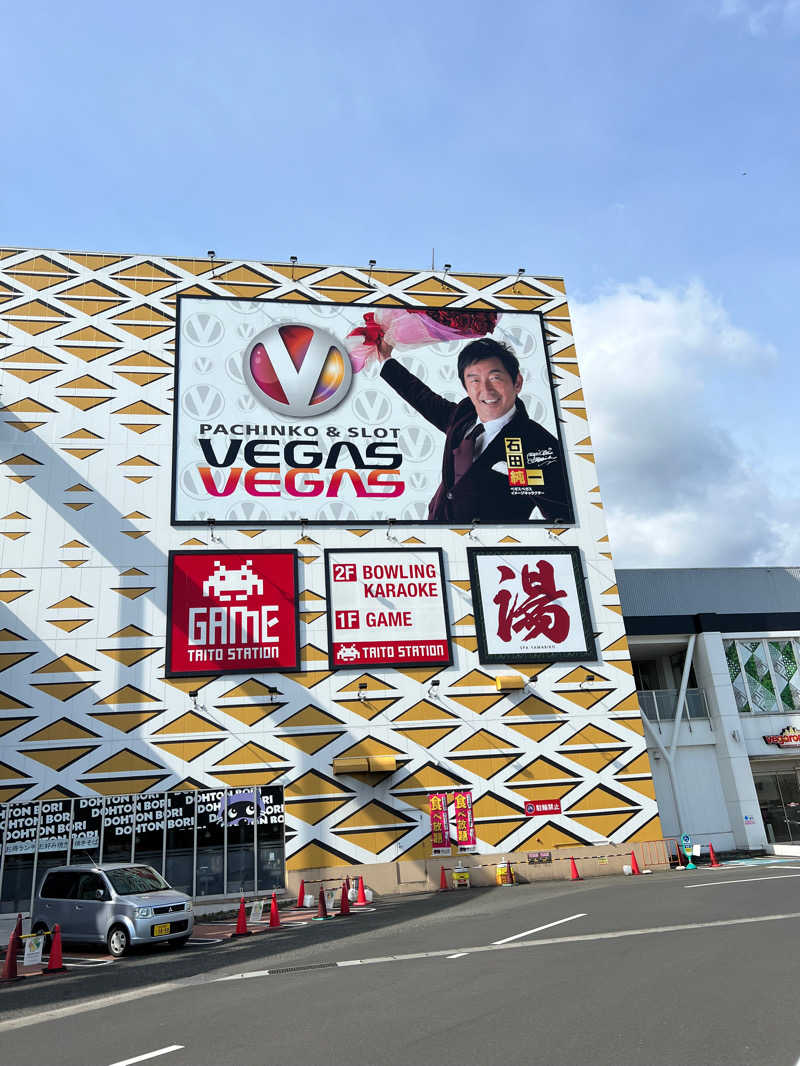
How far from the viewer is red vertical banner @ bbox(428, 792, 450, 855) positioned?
24.7m

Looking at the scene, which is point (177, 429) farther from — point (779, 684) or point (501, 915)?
point (779, 684)

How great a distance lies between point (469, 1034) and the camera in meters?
7.23

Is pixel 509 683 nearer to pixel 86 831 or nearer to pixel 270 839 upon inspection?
pixel 270 839

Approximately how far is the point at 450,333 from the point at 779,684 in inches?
787

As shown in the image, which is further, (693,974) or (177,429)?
(177,429)

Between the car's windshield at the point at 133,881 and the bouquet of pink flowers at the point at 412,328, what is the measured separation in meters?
19.4

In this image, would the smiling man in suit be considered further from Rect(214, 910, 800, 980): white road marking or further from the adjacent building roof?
Rect(214, 910, 800, 980): white road marking

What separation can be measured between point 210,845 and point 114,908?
857cm

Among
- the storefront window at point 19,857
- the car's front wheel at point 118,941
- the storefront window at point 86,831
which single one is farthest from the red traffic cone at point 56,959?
the storefront window at point 19,857

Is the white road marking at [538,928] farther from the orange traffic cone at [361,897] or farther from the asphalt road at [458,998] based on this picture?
the orange traffic cone at [361,897]

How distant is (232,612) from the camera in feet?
84.8

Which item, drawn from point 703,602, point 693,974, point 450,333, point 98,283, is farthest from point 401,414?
point 693,974

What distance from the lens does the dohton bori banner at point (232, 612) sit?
25.2 meters

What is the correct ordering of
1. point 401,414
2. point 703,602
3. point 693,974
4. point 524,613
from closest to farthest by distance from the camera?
point 693,974 → point 524,613 → point 401,414 → point 703,602
